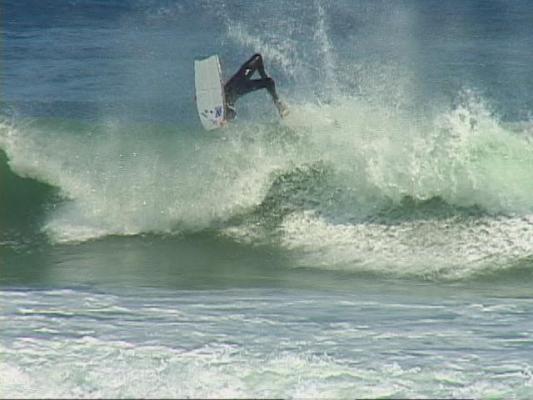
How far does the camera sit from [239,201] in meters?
11.4

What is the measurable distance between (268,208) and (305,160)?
1.18 metres

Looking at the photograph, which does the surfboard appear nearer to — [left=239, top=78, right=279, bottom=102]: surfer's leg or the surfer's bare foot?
[left=239, top=78, right=279, bottom=102]: surfer's leg

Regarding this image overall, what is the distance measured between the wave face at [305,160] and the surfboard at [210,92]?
774mm

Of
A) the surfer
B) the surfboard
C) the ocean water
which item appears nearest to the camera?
the ocean water

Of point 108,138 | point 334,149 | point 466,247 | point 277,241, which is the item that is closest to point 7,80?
point 108,138

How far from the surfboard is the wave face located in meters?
0.77

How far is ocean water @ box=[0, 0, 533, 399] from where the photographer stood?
19.3 feet

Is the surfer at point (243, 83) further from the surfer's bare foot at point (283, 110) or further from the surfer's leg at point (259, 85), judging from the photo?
the surfer's bare foot at point (283, 110)

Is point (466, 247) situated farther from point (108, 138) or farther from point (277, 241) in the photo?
point (108, 138)

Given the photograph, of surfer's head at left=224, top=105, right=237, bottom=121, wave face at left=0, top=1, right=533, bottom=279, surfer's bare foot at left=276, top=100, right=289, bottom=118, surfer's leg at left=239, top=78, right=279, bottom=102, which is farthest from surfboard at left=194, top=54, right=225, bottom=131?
surfer's bare foot at left=276, top=100, right=289, bottom=118

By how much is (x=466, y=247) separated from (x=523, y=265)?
69 centimetres

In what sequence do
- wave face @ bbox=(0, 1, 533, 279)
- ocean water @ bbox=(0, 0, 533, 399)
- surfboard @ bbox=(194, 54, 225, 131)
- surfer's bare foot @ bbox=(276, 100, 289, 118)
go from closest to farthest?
1. ocean water @ bbox=(0, 0, 533, 399)
2. wave face @ bbox=(0, 1, 533, 279)
3. surfboard @ bbox=(194, 54, 225, 131)
4. surfer's bare foot @ bbox=(276, 100, 289, 118)

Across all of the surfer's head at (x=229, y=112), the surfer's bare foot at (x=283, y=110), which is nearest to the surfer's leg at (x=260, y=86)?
the surfer's head at (x=229, y=112)

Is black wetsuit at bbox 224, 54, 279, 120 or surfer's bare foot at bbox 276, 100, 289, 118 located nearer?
black wetsuit at bbox 224, 54, 279, 120
